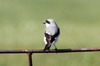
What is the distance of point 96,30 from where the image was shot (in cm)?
1373

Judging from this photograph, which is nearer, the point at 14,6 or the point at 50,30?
the point at 50,30

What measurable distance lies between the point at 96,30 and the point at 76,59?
3.78 metres

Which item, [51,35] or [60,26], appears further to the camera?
[60,26]

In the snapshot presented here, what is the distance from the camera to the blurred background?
10055mm

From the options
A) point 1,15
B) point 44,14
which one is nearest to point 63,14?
point 44,14

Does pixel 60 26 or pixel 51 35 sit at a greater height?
pixel 51 35

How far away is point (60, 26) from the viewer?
596 inches

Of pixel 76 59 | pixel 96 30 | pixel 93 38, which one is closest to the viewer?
pixel 76 59

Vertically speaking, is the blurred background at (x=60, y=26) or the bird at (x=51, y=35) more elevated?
the bird at (x=51, y=35)

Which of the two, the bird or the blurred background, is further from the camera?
the blurred background

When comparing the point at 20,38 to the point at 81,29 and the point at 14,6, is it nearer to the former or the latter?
the point at 81,29

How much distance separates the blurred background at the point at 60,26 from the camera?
10.1 m

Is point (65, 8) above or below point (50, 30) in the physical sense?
below

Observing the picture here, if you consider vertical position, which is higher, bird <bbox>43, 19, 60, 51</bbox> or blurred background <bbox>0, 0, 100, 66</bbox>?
bird <bbox>43, 19, 60, 51</bbox>
